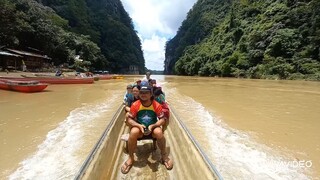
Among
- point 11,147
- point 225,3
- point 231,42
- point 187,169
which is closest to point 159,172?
point 187,169

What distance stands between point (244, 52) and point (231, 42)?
9.92 meters

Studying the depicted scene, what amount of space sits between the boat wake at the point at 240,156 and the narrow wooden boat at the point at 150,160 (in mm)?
826

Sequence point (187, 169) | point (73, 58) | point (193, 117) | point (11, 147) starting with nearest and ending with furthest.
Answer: point (187, 169)
point (11, 147)
point (193, 117)
point (73, 58)

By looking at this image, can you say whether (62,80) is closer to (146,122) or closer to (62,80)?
(62,80)

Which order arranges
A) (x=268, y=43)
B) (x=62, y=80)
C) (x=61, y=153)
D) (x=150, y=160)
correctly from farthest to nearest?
(x=268, y=43) → (x=62, y=80) → (x=61, y=153) → (x=150, y=160)

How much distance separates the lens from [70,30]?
2547 inches

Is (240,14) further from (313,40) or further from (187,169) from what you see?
(187,169)

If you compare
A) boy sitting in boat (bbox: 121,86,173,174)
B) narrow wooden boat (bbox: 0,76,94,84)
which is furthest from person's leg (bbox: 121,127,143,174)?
narrow wooden boat (bbox: 0,76,94,84)

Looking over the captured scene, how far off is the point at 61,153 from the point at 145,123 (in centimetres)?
219

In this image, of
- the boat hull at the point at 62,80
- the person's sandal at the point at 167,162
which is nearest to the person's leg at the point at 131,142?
the person's sandal at the point at 167,162

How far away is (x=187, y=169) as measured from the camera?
3961mm

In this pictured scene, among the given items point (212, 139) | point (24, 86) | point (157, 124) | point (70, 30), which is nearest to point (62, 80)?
point (24, 86)

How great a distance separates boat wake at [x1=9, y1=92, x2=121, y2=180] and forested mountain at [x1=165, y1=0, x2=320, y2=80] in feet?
108

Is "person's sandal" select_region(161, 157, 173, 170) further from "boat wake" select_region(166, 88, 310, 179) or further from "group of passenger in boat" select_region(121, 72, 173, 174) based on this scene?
"boat wake" select_region(166, 88, 310, 179)
